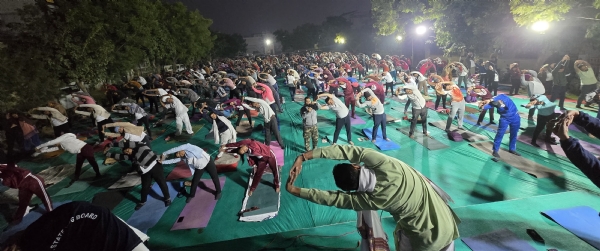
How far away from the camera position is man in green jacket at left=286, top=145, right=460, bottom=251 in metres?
2.40

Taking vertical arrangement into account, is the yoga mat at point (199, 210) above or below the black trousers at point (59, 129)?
below

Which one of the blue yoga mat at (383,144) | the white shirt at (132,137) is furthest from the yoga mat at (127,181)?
the blue yoga mat at (383,144)

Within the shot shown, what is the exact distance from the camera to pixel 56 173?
7.43 meters

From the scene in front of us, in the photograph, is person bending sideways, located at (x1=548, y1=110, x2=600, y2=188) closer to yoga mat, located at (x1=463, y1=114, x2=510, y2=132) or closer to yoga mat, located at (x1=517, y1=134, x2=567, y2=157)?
yoga mat, located at (x1=517, y1=134, x2=567, y2=157)

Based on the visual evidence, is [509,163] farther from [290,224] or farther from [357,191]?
[357,191]

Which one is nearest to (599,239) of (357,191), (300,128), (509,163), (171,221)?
(509,163)

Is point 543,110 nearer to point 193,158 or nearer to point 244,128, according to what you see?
point 193,158

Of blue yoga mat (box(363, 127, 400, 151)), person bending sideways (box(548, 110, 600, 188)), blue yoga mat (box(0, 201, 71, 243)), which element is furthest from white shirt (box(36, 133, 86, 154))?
person bending sideways (box(548, 110, 600, 188))

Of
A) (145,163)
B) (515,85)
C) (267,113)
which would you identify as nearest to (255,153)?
(145,163)

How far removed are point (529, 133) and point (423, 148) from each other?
349 centimetres

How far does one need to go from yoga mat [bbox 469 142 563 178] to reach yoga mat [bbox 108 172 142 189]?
9044 mm

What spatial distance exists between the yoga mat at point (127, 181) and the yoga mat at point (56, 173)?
179cm

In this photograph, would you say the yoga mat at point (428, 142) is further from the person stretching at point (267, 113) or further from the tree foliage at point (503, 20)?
the tree foliage at point (503, 20)

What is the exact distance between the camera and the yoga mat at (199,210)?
16.4ft
